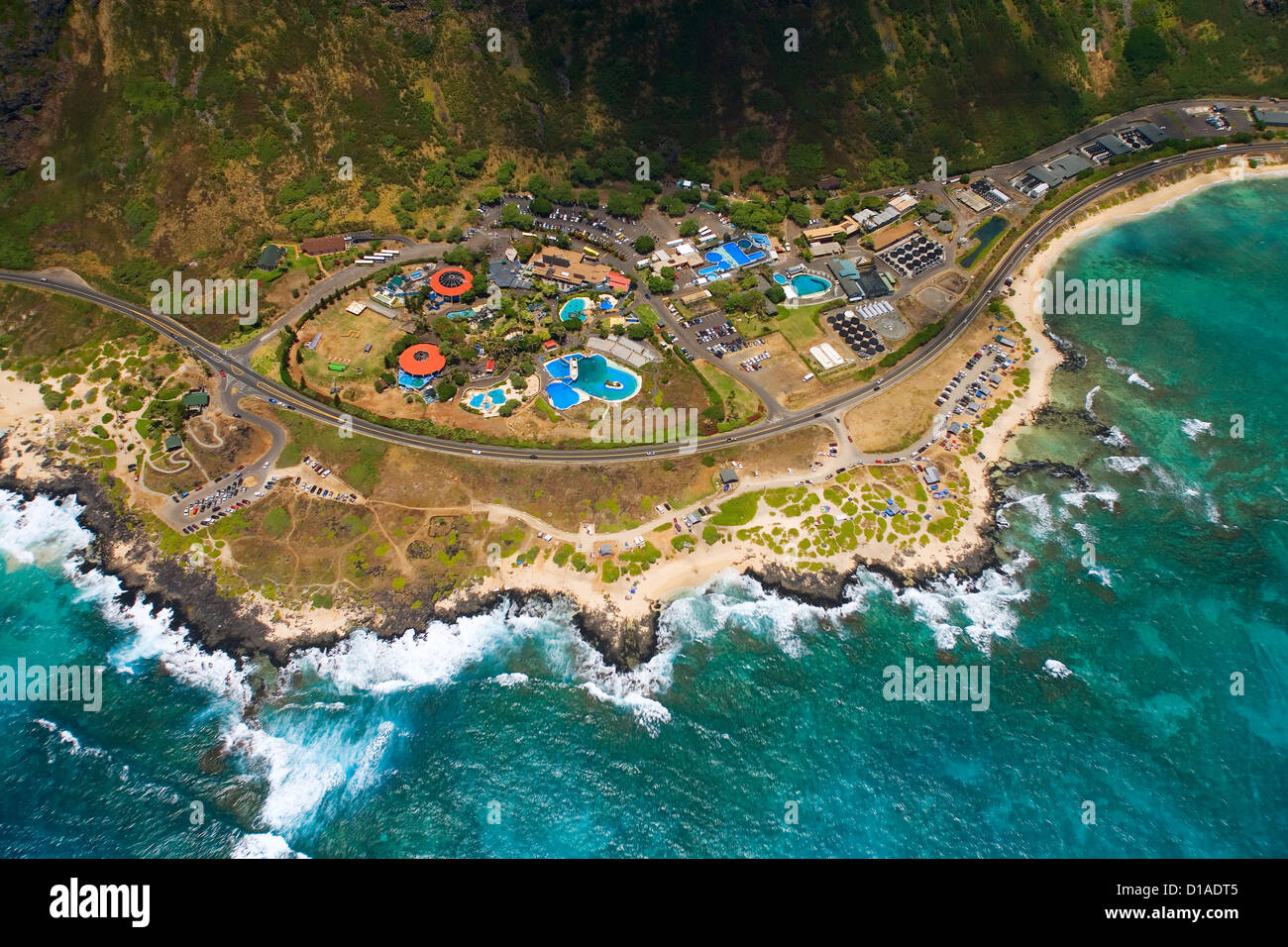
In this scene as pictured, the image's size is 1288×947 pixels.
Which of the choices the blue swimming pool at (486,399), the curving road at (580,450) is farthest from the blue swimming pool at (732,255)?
the blue swimming pool at (486,399)

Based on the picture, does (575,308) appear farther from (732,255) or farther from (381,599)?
(381,599)

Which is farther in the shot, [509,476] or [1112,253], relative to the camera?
[1112,253]

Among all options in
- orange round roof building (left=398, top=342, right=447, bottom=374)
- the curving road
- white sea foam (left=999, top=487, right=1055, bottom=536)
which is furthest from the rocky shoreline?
orange round roof building (left=398, top=342, right=447, bottom=374)

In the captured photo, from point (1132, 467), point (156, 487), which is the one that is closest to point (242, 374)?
point (156, 487)

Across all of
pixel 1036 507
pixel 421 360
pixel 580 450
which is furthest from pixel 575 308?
pixel 1036 507

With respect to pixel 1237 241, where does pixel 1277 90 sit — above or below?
above

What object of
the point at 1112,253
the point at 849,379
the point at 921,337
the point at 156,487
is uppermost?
the point at 1112,253

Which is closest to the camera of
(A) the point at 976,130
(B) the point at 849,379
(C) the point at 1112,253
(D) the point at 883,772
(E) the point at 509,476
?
(D) the point at 883,772

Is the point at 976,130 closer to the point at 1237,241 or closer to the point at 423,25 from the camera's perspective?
the point at 1237,241
